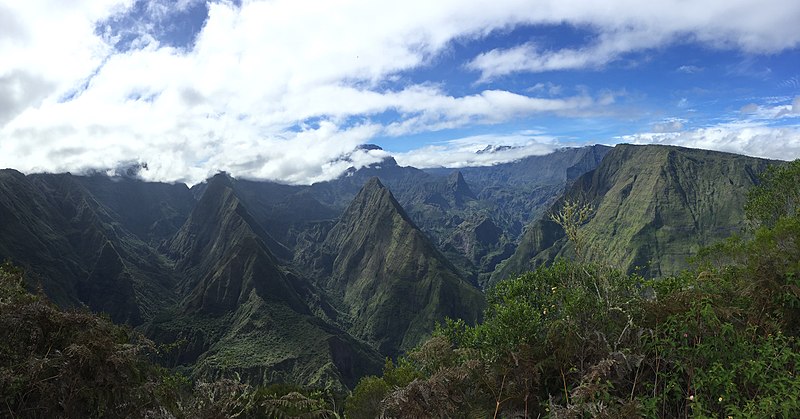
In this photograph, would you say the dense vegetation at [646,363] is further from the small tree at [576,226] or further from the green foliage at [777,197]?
the green foliage at [777,197]

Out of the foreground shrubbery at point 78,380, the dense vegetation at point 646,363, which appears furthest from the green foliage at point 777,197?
the foreground shrubbery at point 78,380

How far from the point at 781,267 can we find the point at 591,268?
6650 millimetres

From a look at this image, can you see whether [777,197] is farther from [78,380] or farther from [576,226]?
[78,380]

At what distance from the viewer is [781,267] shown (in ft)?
44.8

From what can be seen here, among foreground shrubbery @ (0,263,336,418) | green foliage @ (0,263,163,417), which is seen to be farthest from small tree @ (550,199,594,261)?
green foliage @ (0,263,163,417)

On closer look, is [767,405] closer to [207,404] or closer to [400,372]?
[207,404]

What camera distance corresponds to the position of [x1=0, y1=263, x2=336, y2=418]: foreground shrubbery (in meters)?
8.75

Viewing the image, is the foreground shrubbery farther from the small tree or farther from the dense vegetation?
the small tree

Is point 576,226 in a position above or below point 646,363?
above

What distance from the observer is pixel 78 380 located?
9.05 meters

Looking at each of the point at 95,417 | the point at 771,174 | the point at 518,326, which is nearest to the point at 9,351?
the point at 95,417

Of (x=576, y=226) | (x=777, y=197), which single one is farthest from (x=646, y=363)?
(x=777, y=197)

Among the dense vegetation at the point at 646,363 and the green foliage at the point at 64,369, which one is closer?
the green foliage at the point at 64,369

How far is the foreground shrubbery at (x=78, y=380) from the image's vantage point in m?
8.75
